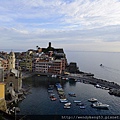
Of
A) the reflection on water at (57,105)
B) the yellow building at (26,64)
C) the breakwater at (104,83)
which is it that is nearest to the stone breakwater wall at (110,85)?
the breakwater at (104,83)

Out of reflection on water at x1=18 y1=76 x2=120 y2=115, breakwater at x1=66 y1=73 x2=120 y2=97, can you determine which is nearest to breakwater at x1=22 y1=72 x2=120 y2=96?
breakwater at x1=66 y1=73 x2=120 y2=97

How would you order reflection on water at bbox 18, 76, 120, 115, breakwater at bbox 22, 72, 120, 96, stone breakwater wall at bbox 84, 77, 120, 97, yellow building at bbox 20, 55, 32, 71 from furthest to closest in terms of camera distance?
yellow building at bbox 20, 55, 32, 71 < breakwater at bbox 22, 72, 120, 96 < stone breakwater wall at bbox 84, 77, 120, 97 < reflection on water at bbox 18, 76, 120, 115

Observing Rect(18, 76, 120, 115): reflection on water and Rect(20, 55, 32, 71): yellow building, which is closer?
Rect(18, 76, 120, 115): reflection on water

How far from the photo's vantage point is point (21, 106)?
1479 centimetres

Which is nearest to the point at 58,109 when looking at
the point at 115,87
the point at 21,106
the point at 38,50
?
the point at 21,106

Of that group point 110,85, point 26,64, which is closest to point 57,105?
point 110,85

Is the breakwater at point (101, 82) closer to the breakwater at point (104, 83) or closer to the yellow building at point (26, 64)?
the breakwater at point (104, 83)

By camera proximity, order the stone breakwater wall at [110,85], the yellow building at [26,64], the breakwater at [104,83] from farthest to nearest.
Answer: the yellow building at [26,64]
the breakwater at [104,83]
the stone breakwater wall at [110,85]

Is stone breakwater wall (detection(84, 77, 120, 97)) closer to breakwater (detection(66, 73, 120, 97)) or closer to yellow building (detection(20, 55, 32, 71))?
breakwater (detection(66, 73, 120, 97))

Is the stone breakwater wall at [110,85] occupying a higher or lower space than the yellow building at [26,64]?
lower

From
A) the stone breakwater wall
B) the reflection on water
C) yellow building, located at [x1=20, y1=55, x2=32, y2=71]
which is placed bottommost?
the reflection on water

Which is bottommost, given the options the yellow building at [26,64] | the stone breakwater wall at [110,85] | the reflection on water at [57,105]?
the reflection on water at [57,105]

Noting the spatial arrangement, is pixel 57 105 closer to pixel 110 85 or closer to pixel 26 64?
pixel 110 85

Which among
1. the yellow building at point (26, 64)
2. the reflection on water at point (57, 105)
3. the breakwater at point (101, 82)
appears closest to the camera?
the reflection on water at point (57, 105)
